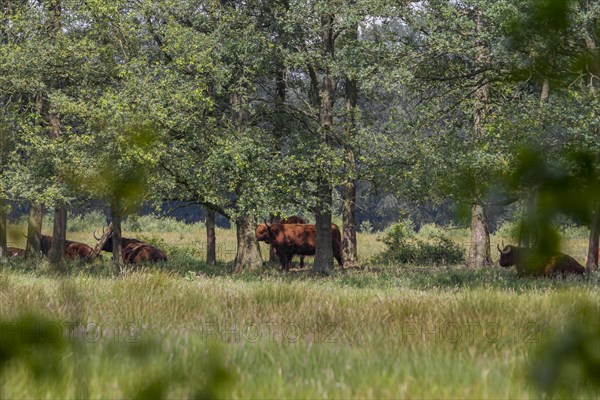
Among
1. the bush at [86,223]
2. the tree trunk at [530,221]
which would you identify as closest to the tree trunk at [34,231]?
the bush at [86,223]

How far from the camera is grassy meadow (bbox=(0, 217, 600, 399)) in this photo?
4.15 m

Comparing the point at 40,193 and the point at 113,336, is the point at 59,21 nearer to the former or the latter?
the point at 40,193

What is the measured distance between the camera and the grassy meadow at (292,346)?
415cm

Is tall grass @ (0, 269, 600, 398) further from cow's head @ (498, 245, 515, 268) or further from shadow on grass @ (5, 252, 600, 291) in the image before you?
cow's head @ (498, 245, 515, 268)

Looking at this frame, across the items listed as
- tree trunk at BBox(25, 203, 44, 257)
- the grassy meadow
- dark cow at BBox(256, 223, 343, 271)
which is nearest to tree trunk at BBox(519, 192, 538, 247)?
the grassy meadow

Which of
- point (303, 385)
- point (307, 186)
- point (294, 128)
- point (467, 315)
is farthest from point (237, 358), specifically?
point (294, 128)

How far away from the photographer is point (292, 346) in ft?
19.3

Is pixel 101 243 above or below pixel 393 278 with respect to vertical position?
above

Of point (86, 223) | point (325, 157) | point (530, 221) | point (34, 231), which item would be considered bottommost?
point (86, 223)

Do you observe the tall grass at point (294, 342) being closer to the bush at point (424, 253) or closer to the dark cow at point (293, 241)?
the dark cow at point (293, 241)

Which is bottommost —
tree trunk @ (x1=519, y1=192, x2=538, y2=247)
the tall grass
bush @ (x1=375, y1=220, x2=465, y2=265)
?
bush @ (x1=375, y1=220, x2=465, y2=265)

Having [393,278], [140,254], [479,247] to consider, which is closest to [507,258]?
[479,247]

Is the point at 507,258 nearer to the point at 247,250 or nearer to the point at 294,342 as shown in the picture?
the point at 247,250

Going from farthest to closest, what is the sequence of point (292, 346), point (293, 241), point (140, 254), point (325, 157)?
point (140, 254), point (293, 241), point (325, 157), point (292, 346)
